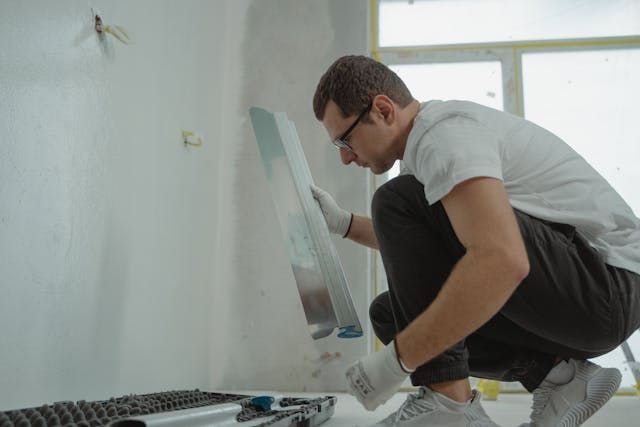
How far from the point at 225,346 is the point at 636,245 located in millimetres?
1722

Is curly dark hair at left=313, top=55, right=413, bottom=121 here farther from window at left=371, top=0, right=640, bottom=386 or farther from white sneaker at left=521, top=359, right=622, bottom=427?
window at left=371, top=0, right=640, bottom=386

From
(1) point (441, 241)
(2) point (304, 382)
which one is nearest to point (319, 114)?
(1) point (441, 241)

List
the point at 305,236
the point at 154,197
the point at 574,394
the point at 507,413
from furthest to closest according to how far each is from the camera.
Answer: the point at 154,197 < the point at 507,413 < the point at 305,236 < the point at 574,394

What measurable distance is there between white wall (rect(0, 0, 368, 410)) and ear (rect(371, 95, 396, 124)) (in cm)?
71

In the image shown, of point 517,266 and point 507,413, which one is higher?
point 517,266

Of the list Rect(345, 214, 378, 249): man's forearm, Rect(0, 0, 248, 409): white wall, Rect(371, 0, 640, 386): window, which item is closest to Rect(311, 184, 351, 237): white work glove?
Rect(345, 214, 378, 249): man's forearm

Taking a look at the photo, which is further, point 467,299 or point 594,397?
point 594,397

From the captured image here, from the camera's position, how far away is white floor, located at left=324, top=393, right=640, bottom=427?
1.30 m

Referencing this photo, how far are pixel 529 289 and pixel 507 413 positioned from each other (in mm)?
789

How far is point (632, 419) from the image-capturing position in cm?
137

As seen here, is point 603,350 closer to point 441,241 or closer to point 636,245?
point 636,245

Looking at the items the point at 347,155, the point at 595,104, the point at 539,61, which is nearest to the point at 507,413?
the point at 347,155

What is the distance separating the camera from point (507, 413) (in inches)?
60.1

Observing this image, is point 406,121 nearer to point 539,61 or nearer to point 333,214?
point 333,214
